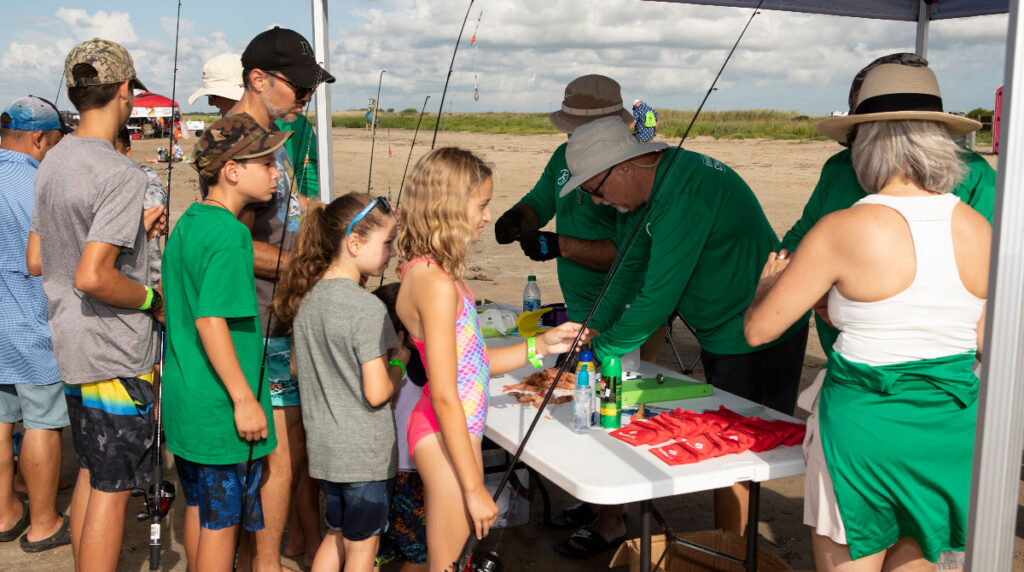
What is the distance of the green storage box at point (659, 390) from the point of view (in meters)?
2.88

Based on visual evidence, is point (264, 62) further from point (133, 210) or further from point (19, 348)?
point (19, 348)

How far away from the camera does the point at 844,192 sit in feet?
8.69

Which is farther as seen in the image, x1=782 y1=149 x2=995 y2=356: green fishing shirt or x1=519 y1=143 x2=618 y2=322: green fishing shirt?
x1=519 y1=143 x2=618 y2=322: green fishing shirt

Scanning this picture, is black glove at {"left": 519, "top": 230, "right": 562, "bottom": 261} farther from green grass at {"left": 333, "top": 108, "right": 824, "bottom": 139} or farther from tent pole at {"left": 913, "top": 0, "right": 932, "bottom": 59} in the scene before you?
green grass at {"left": 333, "top": 108, "right": 824, "bottom": 139}

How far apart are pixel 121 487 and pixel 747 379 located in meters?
2.34

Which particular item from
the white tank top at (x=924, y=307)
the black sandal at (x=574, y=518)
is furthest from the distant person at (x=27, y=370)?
the white tank top at (x=924, y=307)

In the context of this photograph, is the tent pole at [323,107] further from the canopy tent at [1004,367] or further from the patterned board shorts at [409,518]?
the canopy tent at [1004,367]

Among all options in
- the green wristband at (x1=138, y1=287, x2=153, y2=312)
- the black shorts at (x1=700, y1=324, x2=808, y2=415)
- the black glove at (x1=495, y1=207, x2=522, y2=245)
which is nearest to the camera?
the green wristband at (x1=138, y1=287, x2=153, y2=312)

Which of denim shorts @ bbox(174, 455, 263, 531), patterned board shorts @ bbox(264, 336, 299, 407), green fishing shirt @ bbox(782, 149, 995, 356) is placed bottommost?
denim shorts @ bbox(174, 455, 263, 531)

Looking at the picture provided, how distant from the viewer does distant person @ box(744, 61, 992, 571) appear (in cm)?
180

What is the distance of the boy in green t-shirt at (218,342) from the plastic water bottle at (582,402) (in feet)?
3.25

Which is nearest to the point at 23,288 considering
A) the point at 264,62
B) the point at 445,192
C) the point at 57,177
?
the point at 57,177

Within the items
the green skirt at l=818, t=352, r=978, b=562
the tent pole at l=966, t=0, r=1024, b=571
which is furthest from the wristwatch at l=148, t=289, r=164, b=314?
the tent pole at l=966, t=0, r=1024, b=571

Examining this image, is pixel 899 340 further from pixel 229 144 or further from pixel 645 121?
pixel 645 121
